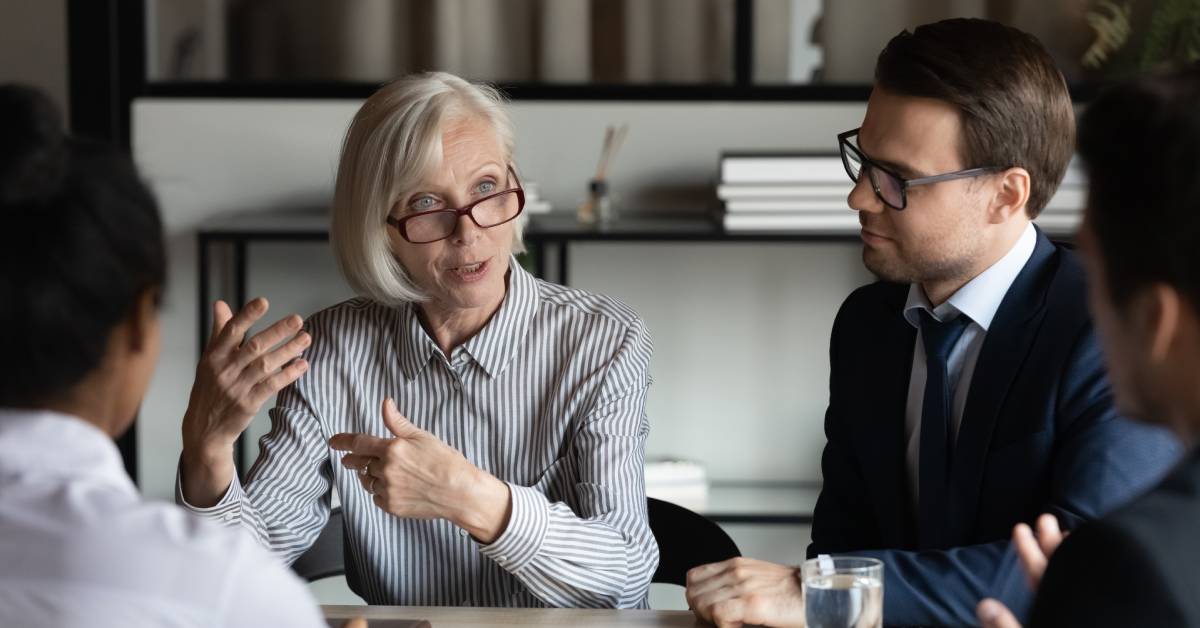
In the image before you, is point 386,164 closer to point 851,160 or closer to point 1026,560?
point 851,160

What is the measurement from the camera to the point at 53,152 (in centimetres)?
86

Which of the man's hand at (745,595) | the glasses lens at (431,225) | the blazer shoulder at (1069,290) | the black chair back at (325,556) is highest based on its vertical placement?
the glasses lens at (431,225)

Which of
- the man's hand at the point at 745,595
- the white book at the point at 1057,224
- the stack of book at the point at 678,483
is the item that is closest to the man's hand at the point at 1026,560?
the man's hand at the point at 745,595

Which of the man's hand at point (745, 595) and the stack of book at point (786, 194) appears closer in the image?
the man's hand at point (745, 595)

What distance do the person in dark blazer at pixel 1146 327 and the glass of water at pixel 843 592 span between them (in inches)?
17.2

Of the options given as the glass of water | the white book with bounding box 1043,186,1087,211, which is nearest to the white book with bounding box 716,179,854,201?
the white book with bounding box 1043,186,1087,211

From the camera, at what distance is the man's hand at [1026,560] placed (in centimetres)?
110

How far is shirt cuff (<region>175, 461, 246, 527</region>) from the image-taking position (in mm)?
1702

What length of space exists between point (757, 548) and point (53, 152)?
8.57ft

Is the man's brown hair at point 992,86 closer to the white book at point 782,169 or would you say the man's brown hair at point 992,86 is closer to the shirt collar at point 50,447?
the white book at point 782,169

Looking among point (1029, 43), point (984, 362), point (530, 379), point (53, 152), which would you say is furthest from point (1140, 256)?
point (530, 379)

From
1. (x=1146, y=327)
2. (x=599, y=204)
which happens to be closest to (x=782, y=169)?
(x=599, y=204)

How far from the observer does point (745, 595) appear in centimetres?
145

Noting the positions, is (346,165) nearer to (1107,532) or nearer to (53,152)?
(53,152)
